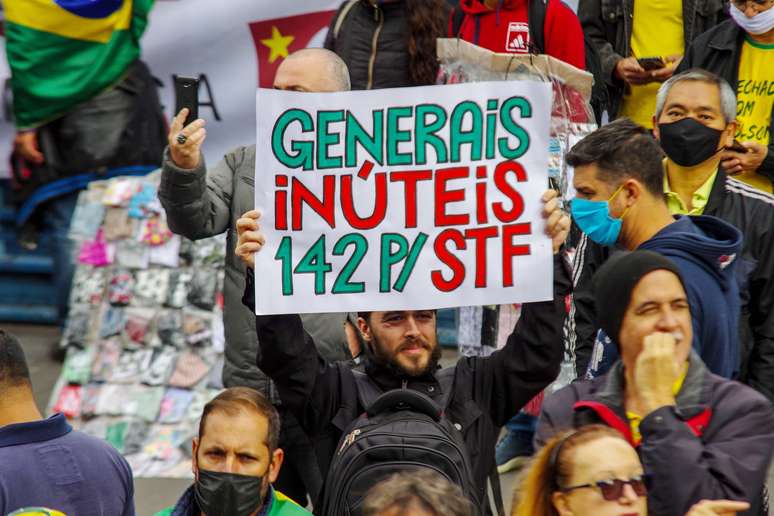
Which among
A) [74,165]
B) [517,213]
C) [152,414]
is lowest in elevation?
[152,414]

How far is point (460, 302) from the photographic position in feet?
14.3

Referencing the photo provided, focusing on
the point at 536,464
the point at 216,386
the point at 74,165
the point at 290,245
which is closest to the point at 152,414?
the point at 216,386

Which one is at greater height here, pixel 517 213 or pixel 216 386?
pixel 517 213

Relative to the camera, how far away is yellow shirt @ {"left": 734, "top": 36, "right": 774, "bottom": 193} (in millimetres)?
6012

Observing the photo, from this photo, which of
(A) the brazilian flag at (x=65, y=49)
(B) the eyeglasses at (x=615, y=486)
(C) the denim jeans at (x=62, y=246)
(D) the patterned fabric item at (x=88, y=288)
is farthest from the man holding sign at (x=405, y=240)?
(C) the denim jeans at (x=62, y=246)

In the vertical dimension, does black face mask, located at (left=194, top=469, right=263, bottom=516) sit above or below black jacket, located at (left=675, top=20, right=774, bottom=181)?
below

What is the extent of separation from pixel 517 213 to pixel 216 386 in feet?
10.9

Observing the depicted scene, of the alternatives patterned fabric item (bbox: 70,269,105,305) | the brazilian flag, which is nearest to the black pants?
patterned fabric item (bbox: 70,269,105,305)

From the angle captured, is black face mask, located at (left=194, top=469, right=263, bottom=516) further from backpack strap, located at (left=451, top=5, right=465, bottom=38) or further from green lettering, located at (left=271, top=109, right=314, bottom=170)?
backpack strap, located at (left=451, top=5, right=465, bottom=38)

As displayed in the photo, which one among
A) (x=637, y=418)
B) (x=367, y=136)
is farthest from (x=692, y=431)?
(x=367, y=136)

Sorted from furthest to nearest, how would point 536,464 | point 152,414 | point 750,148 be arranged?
1. point 152,414
2. point 750,148
3. point 536,464

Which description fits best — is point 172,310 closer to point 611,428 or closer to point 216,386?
point 216,386

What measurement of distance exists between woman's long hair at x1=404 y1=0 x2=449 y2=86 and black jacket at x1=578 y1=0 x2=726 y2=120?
75 cm

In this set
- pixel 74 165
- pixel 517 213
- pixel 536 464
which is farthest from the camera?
pixel 74 165
